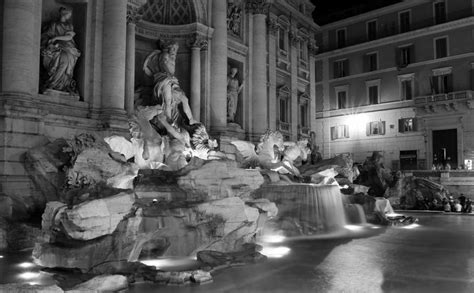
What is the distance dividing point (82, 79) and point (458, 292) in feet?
36.4

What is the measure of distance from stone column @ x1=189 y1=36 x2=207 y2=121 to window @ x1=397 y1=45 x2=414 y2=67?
2141cm

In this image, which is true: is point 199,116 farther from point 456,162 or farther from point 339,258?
point 456,162

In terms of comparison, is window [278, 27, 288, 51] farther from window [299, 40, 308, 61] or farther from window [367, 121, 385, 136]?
window [367, 121, 385, 136]

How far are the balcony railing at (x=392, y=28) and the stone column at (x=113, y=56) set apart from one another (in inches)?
1050

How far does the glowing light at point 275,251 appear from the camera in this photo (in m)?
8.51

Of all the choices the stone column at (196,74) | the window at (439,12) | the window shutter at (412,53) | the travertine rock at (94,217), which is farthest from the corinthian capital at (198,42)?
the window at (439,12)

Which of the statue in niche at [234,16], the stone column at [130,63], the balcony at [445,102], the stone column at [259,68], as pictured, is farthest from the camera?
the balcony at [445,102]

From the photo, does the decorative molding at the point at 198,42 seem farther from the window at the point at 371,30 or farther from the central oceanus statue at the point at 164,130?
the window at the point at 371,30

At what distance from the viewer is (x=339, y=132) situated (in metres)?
Answer: 37.4

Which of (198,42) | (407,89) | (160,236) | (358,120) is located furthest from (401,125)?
(160,236)

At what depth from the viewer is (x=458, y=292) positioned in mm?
5879

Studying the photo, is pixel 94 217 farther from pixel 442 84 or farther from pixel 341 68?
pixel 341 68

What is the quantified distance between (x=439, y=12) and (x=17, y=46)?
101ft

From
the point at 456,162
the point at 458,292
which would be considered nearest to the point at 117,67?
the point at 458,292
